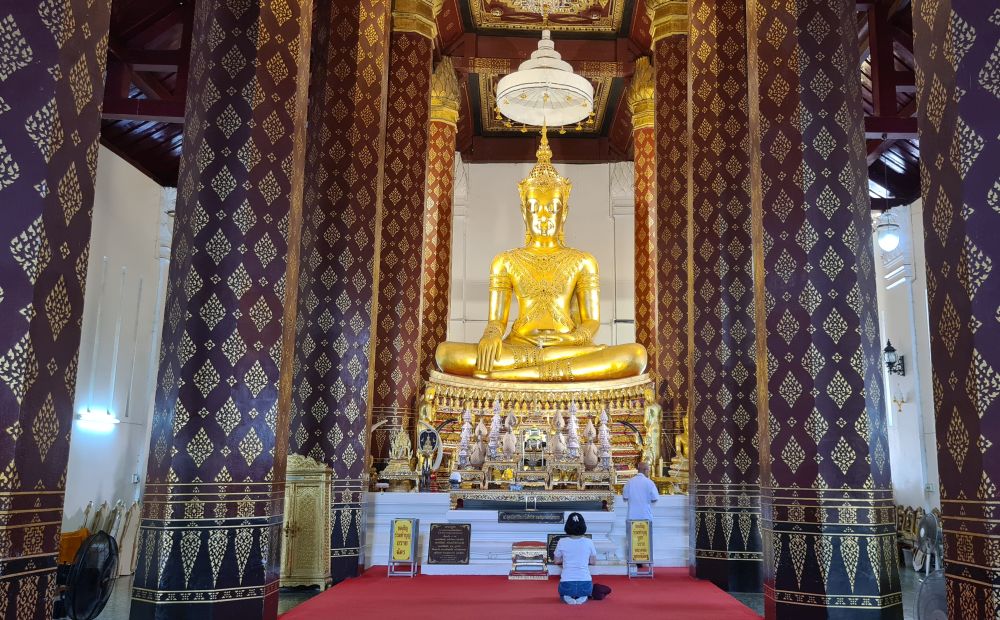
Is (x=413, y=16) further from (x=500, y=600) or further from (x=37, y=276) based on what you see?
(x=37, y=276)

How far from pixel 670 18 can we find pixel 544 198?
11.0 feet

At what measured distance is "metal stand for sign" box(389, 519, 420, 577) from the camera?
7031mm

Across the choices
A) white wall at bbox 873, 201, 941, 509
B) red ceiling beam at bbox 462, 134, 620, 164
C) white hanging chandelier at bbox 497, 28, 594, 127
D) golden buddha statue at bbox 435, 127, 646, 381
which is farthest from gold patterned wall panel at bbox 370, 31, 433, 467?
white wall at bbox 873, 201, 941, 509

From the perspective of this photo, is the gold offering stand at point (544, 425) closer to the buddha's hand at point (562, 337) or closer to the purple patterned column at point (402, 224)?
the purple patterned column at point (402, 224)

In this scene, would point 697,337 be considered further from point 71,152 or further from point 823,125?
point 71,152

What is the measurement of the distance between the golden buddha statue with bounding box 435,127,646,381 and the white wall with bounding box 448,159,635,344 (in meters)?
3.61

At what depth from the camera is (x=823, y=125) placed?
5133mm

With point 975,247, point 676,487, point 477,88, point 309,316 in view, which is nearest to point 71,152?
point 975,247

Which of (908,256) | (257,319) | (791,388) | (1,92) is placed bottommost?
(791,388)

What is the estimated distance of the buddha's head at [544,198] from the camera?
12594mm

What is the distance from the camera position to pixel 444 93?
1249 cm

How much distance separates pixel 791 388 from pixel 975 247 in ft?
6.83

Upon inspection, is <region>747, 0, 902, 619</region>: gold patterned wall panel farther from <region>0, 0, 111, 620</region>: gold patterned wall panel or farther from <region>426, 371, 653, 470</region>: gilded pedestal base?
<region>426, 371, 653, 470</region>: gilded pedestal base

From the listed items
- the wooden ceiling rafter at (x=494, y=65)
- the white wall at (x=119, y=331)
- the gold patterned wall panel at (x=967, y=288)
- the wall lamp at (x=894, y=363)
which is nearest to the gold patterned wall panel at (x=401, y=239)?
the wooden ceiling rafter at (x=494, y=65)
